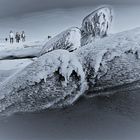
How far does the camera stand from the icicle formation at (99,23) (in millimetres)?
1297

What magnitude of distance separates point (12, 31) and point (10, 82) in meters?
0.21

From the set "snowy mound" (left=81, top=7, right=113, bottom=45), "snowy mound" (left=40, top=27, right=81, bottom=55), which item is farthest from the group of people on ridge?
"snowy mound" (left=81, top=7, right=113, bottom=45)

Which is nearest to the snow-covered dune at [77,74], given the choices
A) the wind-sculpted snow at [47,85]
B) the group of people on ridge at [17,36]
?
the wind-sculpted snow at [47,85]

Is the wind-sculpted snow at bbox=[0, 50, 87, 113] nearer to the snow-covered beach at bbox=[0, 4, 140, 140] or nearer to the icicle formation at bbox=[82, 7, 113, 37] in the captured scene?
the snow-covered beach at bbox=[0, 4, 140, 140]

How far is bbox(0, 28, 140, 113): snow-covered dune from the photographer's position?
1.25 m

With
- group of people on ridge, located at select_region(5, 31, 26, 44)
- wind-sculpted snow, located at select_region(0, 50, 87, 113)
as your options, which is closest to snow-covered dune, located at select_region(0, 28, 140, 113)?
wind-sculpted snow, located at select_region(0, 50, 87, 113)

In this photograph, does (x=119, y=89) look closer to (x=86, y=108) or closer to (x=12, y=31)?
(x=86, y=108)

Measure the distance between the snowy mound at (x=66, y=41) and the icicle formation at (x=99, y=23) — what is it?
37 millimetres

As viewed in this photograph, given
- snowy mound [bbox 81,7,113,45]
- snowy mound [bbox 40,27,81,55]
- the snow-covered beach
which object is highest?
snowy mound [bbox 81,7,113,45]

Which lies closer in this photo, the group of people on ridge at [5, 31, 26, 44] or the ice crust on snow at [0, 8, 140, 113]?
the ice crust on snow at [0, 8, 140, 113]

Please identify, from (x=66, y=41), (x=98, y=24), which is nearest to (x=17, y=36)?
(x=66, y=41)

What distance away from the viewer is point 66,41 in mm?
1307

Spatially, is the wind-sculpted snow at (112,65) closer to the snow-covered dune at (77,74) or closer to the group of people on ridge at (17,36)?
the snow-covered dune at (77,74)

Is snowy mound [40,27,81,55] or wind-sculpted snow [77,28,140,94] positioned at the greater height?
snowy mound [40,27,81,55]
